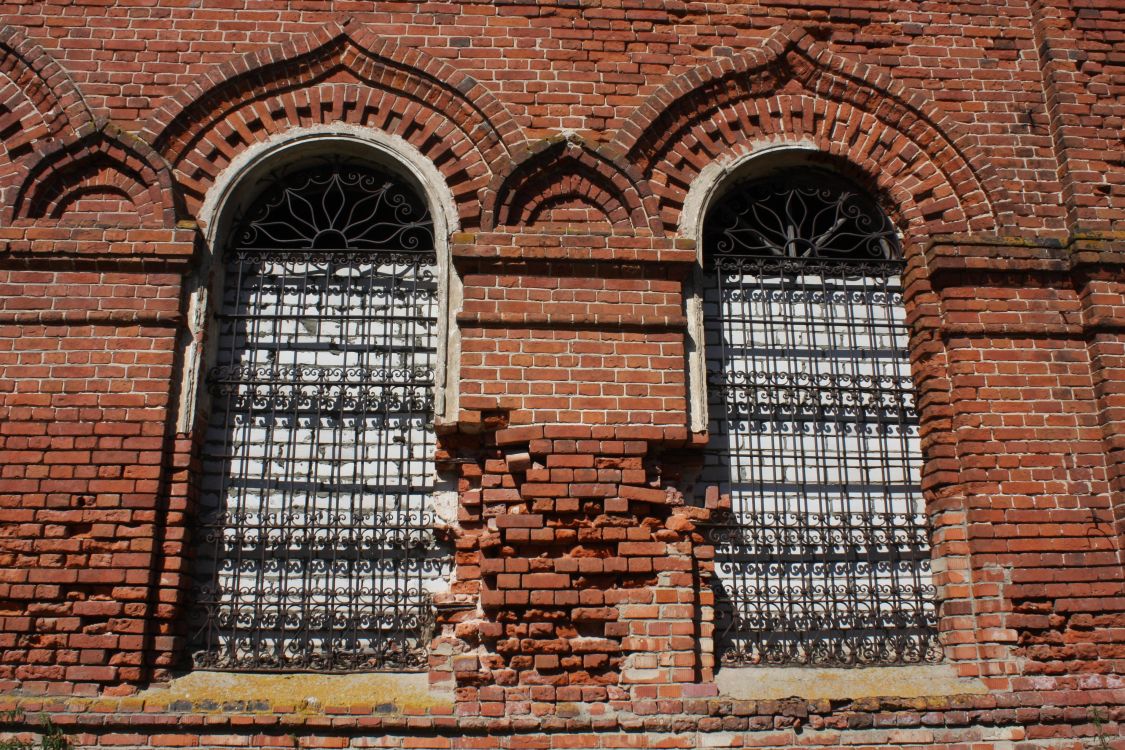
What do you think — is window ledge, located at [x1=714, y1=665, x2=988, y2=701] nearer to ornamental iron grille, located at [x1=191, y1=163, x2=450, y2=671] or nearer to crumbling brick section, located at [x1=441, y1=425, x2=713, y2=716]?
crumbling brick section, located at [x1=441, y1=425, x2=713, y2=716]

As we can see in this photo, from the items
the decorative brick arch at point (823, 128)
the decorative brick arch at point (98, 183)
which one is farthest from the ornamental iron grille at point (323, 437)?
the decorative brick arch at point (823, 128)

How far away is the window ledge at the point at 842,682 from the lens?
16.9 feet

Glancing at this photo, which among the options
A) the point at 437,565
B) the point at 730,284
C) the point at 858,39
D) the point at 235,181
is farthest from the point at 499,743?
the point at 858,39

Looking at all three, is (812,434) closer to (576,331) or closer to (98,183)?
(576,331)

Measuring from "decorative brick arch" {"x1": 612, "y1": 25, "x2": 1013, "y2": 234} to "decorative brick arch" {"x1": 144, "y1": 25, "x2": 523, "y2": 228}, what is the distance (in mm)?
939

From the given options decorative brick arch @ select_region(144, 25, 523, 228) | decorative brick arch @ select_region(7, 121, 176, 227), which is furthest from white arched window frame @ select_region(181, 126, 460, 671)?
decorative brick arch @ select_region(7, 121, 176, 227)

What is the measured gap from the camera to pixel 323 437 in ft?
18.5

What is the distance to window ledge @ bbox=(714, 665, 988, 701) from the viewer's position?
516 centimetres

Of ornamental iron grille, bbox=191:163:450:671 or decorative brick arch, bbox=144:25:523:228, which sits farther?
decorative brick arch, bbox=144:25:523:228

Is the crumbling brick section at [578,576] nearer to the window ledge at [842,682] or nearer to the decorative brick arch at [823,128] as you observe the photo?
the window ledge at [842,682]

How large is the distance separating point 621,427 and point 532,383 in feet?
1.83

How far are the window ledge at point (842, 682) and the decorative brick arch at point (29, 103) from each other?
5.00 meters

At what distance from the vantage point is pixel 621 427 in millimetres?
5328

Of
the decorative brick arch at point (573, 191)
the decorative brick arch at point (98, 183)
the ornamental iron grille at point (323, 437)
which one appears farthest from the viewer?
the decorative brick arch at point (573, 191)
